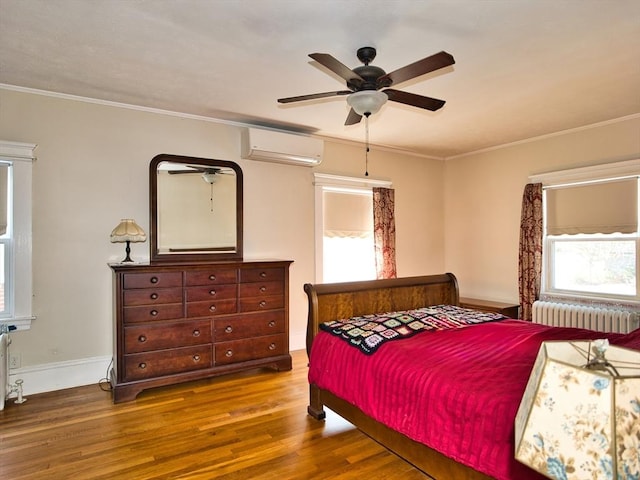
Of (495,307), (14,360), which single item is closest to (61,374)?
(14,360)

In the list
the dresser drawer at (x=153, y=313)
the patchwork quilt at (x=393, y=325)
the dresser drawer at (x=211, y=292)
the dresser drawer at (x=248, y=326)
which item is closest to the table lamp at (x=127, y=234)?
the dresser drawer at (x=153, y=313)

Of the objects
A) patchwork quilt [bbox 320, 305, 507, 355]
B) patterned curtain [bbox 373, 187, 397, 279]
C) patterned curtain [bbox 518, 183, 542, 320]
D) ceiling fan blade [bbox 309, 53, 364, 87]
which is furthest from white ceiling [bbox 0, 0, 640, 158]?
patchwork quilt [bbox 320, 305, 507, 355]

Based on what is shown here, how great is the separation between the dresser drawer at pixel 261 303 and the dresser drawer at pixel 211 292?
14 cm

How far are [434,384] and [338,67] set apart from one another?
177 centimetres

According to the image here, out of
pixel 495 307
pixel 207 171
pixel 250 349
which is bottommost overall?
pixel 250 349

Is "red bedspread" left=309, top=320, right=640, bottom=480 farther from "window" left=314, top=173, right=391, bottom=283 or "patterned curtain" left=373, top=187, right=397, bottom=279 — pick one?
"patterned curtain" left=373, top=187, right=397, bottom=279

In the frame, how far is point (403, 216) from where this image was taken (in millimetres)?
5797

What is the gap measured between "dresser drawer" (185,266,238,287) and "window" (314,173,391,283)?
1.43m

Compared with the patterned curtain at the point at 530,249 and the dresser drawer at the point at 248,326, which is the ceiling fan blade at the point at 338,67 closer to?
the dresser drawer at the point at 248,326

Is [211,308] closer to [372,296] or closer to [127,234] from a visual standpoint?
[127,234]

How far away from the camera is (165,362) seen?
3.48m

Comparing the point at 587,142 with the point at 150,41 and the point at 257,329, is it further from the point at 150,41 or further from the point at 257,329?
the point at 150,41

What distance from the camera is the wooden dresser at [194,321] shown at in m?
3.33

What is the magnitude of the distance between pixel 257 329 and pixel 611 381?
3.47 m
